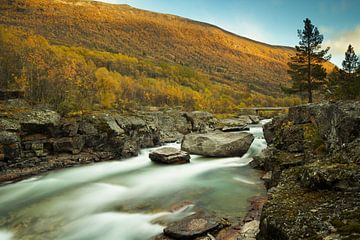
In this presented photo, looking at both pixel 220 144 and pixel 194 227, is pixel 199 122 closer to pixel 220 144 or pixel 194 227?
pixel 220 144

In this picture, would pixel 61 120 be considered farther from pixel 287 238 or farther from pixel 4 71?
pixel 287 238

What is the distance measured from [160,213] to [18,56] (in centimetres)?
3472

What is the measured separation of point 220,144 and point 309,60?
17.3 m

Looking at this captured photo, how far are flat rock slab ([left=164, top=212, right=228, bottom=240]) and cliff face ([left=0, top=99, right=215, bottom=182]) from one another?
1370cm

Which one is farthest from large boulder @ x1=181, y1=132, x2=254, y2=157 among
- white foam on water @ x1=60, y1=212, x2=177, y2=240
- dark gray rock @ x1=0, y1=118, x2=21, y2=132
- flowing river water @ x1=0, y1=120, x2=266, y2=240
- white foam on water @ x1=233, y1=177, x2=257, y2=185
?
dark gray rock @ x1=0, y1=118, x2=21, y2=132

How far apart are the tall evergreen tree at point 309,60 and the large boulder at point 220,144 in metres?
12.9

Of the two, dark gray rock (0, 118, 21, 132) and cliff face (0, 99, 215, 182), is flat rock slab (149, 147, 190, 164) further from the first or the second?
dark gray rock (0, 118, 21, 132)

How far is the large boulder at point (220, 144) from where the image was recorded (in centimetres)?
2233

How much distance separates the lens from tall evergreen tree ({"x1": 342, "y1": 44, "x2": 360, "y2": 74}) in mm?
35562

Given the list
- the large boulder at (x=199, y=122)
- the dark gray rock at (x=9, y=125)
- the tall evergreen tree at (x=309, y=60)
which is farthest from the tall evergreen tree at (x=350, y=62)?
the dark gray rock at (x=9, y=125)

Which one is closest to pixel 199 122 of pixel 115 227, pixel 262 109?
pixel 115 227

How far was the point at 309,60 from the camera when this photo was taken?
31641 millimetres

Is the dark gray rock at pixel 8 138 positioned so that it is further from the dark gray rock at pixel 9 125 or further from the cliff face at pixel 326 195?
the cliff face at pixel 326 195

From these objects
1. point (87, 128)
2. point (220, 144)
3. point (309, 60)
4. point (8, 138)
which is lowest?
point (220, 144)
